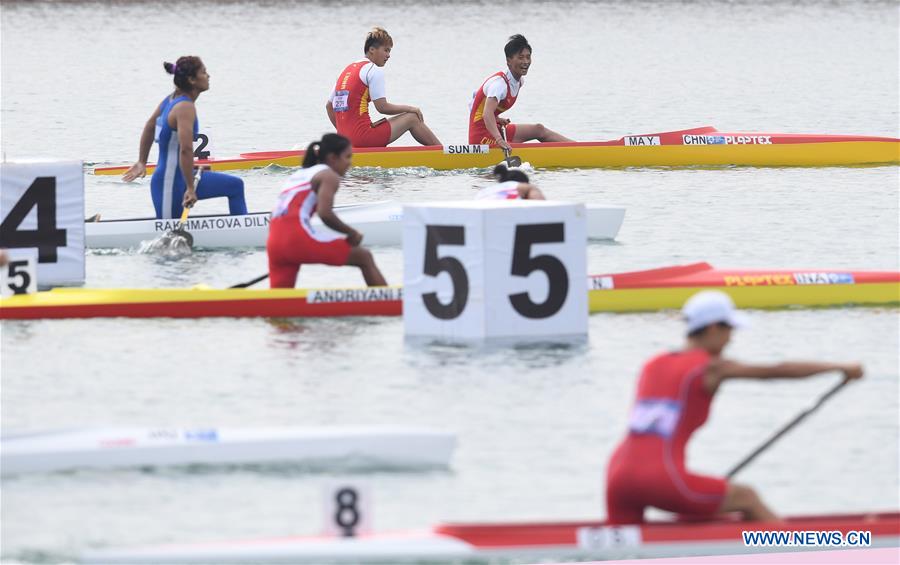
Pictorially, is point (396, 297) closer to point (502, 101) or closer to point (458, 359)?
point (458, 359)

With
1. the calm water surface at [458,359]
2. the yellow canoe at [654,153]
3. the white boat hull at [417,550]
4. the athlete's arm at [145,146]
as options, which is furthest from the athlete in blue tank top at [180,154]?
the white boat hull at [417,550]

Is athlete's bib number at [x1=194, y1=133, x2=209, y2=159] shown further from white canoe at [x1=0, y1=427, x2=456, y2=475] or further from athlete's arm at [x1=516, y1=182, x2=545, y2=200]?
white canoe at [x1=0, y1=427, x2=456, y2=475]

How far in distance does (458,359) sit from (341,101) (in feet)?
28.6

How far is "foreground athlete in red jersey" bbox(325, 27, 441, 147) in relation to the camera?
19250mm

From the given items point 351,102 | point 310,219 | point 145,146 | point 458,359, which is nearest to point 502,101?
point 351,102

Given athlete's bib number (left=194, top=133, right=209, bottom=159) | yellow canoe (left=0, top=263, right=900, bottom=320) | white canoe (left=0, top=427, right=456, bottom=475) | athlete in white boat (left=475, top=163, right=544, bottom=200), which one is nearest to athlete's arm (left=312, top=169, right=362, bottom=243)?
yellow canoe (left=0, top=263, right=900, bottom=320)

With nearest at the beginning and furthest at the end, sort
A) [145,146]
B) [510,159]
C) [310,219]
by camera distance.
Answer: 1. [310,219]
2. [145,146]
3. [510,159]

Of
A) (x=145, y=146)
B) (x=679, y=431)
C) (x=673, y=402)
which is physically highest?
(x=145, y=146)

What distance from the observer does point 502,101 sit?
19641 millimetres

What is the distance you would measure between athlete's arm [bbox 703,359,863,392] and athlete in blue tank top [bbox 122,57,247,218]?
306 inches

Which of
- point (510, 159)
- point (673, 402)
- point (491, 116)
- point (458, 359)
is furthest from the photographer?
point (510, 159)

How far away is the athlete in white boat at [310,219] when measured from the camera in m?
12.6

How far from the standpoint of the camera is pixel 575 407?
1036cm

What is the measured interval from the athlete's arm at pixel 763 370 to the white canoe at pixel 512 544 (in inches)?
23.0
